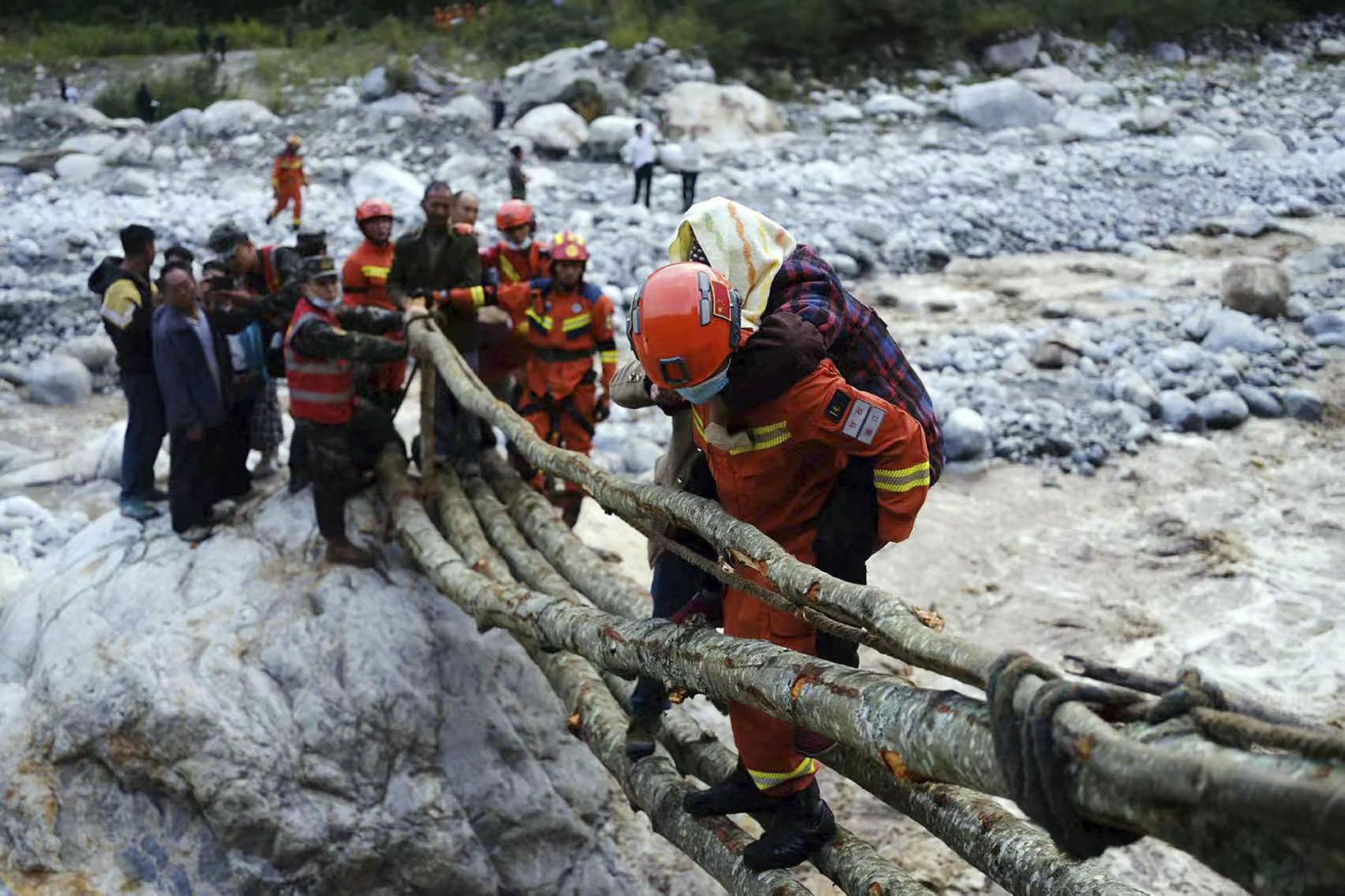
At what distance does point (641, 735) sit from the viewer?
3805mm

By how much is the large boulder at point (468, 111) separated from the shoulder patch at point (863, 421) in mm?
16456

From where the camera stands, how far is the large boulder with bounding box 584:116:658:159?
56.1 ft

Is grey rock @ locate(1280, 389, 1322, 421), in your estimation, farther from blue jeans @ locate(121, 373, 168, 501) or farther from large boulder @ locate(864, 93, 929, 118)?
large boulder @ locate(864, 93, 929, 118)

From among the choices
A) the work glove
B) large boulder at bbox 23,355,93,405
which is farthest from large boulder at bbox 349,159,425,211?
the work glove

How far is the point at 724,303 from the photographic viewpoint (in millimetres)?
2631

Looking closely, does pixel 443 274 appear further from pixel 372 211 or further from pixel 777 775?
pixel 777 775

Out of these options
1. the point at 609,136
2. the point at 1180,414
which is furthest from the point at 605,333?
the point at 609,136

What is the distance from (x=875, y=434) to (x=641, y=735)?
1.48m

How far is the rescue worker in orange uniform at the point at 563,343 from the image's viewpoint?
5.60 metres

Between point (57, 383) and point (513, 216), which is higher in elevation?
point (513, 216)

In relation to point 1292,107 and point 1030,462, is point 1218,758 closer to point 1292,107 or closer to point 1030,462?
point 1030,462

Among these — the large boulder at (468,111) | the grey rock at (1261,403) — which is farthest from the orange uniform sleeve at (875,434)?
the large boulder at (468,111)

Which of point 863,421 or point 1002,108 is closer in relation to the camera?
point 863,421

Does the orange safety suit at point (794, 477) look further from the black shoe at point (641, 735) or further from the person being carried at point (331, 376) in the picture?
the person being carried at point (331, 376)
